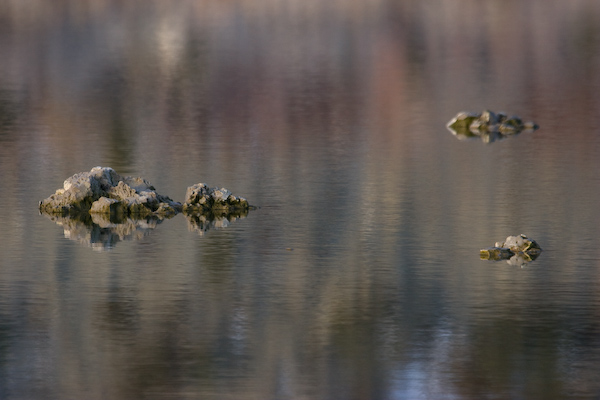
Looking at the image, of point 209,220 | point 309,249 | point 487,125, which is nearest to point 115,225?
point 209,220

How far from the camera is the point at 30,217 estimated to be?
2450 cm

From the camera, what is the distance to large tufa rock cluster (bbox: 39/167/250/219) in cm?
2484

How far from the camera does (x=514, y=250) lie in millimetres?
21266

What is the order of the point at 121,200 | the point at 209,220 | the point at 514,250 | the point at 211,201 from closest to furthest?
1. the point at 514,250
2. the point at 209,220
3. the point at 121,200
4. the point at 211,201

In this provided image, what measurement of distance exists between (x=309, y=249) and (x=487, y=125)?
1795 cm

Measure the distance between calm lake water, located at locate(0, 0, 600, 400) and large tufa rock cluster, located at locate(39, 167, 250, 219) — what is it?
0.52m

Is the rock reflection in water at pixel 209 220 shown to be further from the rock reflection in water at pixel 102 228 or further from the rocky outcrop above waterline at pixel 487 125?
the rocky outcrop above waterline at pixel 487 125

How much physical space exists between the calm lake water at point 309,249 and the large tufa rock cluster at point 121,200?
1.71 feet

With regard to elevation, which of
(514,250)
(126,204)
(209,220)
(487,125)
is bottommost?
(514,250)

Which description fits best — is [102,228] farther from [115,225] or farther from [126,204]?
[126,204]

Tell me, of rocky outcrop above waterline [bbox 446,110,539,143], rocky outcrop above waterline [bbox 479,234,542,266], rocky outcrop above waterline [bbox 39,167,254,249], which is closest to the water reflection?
rocky outcrop above waterline [bbox 39,167,254,249]


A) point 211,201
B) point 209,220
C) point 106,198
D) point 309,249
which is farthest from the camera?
point 211,201

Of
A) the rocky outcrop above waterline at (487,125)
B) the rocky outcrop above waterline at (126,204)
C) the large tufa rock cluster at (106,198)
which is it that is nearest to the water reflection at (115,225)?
the rocky outcrop above waterline at (126,204)

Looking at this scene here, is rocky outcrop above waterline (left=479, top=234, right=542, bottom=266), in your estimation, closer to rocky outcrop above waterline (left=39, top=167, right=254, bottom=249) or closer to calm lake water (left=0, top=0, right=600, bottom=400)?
calm lake water (left=0, top=0, right=600, bottom=400)
